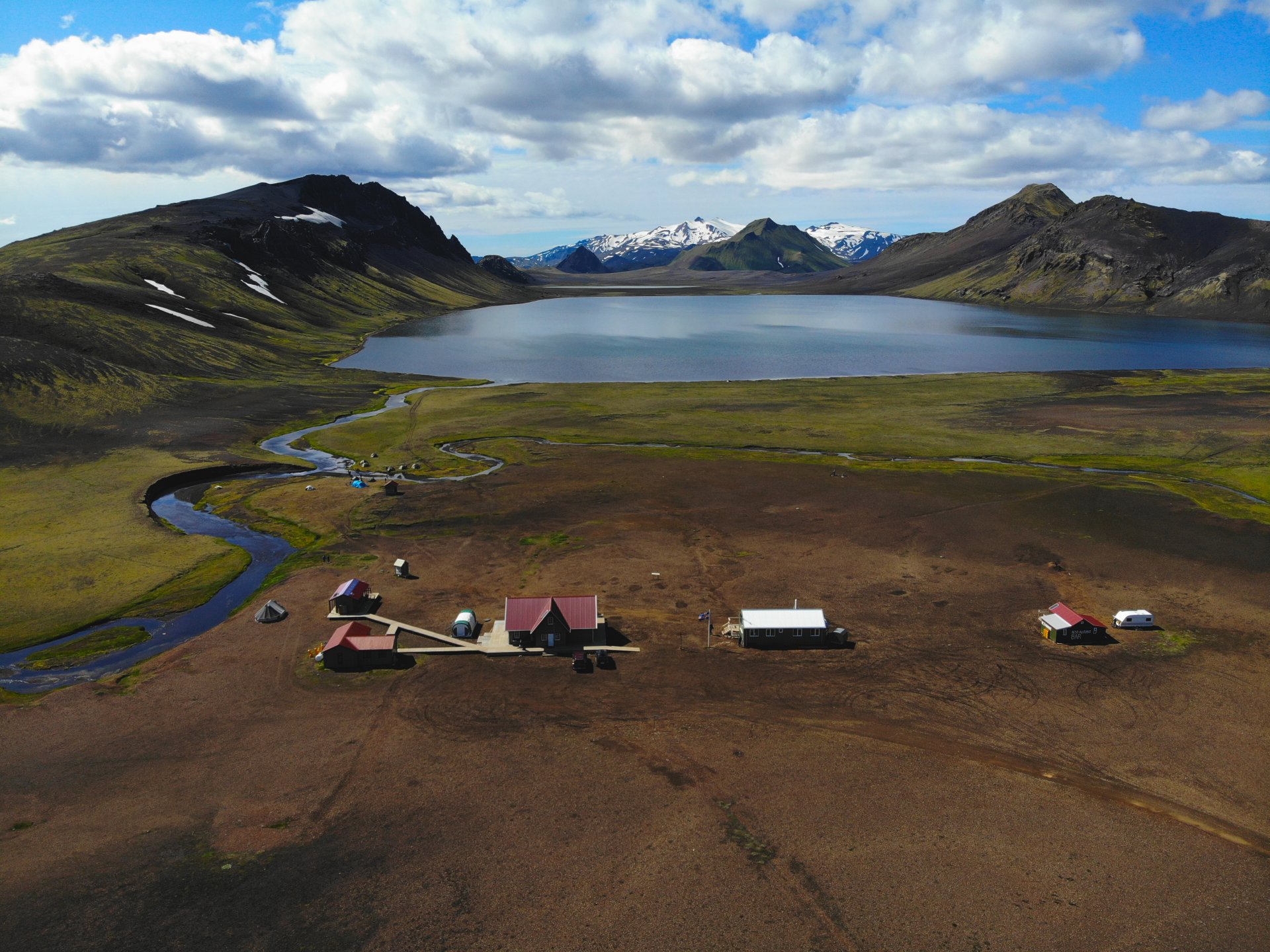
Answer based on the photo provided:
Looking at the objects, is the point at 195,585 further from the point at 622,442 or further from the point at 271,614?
the point at 622,442

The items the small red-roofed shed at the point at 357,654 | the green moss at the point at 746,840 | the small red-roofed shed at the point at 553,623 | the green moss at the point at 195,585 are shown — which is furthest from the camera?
the green moss at the point at 195,585

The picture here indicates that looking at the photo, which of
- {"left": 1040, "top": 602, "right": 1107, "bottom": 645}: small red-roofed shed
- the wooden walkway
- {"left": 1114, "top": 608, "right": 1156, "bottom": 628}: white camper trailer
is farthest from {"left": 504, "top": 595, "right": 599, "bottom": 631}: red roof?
{"left": 1114, "top": 608, "right": 1156, "bottom": 628}: white camper trailer

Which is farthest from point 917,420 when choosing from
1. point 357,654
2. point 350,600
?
point 357,654

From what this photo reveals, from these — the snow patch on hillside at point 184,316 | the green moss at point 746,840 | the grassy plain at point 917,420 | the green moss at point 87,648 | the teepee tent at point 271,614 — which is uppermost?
the snow patch on hillside at point 184,316

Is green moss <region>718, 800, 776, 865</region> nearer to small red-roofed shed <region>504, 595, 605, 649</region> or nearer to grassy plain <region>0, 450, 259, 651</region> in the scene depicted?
small red-roofed shed <region>504, 595, 605, 649</region>

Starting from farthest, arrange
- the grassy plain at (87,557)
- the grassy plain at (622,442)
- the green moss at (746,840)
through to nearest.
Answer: the grassy plain at (622,442) < the grassy plain at (87,557) < the green moss at (746,840)

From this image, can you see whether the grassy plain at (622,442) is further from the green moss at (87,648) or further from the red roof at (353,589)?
the red roof at (353,589)

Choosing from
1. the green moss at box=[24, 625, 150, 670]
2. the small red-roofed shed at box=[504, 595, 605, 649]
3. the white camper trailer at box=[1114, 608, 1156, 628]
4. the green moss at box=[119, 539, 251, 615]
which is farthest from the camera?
the green moss at box=[119, 539, 251, 615]

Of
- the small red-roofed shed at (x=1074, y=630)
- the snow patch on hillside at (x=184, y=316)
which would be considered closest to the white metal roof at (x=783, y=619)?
the small red-roofed shed at (x=1074, y=630)
